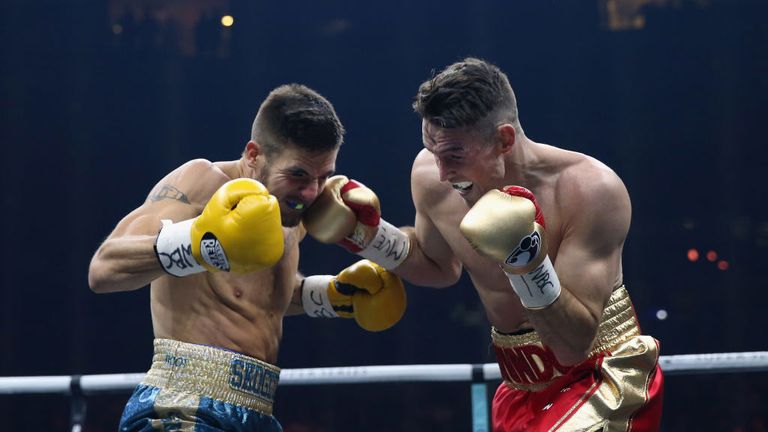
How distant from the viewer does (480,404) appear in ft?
9.28

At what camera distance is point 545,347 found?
2.17 meters

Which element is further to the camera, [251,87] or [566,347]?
[251,87]

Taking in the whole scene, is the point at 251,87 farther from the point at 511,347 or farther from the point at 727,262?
the point at 511,347

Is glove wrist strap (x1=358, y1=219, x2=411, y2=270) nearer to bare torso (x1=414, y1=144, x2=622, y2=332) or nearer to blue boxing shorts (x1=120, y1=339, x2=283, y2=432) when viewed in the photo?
bare torso (x1=414, y1=144, x2=622, y2=332)

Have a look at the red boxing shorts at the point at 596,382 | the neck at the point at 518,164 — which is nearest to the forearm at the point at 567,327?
the red boxing shorts at the point at 596,382

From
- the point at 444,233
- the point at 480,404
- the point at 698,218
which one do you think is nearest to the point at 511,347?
the point at 444,233

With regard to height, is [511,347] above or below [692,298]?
above

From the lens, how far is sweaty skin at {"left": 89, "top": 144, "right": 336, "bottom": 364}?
2.12 m

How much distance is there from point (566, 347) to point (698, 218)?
4.81 metres

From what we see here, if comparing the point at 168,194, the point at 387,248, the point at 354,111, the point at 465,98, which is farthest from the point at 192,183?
the point at 354,111

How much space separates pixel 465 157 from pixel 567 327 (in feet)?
1.60

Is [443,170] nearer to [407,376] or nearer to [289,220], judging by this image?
[289,220]

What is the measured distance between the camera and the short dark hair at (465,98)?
2150 mm

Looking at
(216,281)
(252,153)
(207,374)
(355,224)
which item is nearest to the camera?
(207,374)
